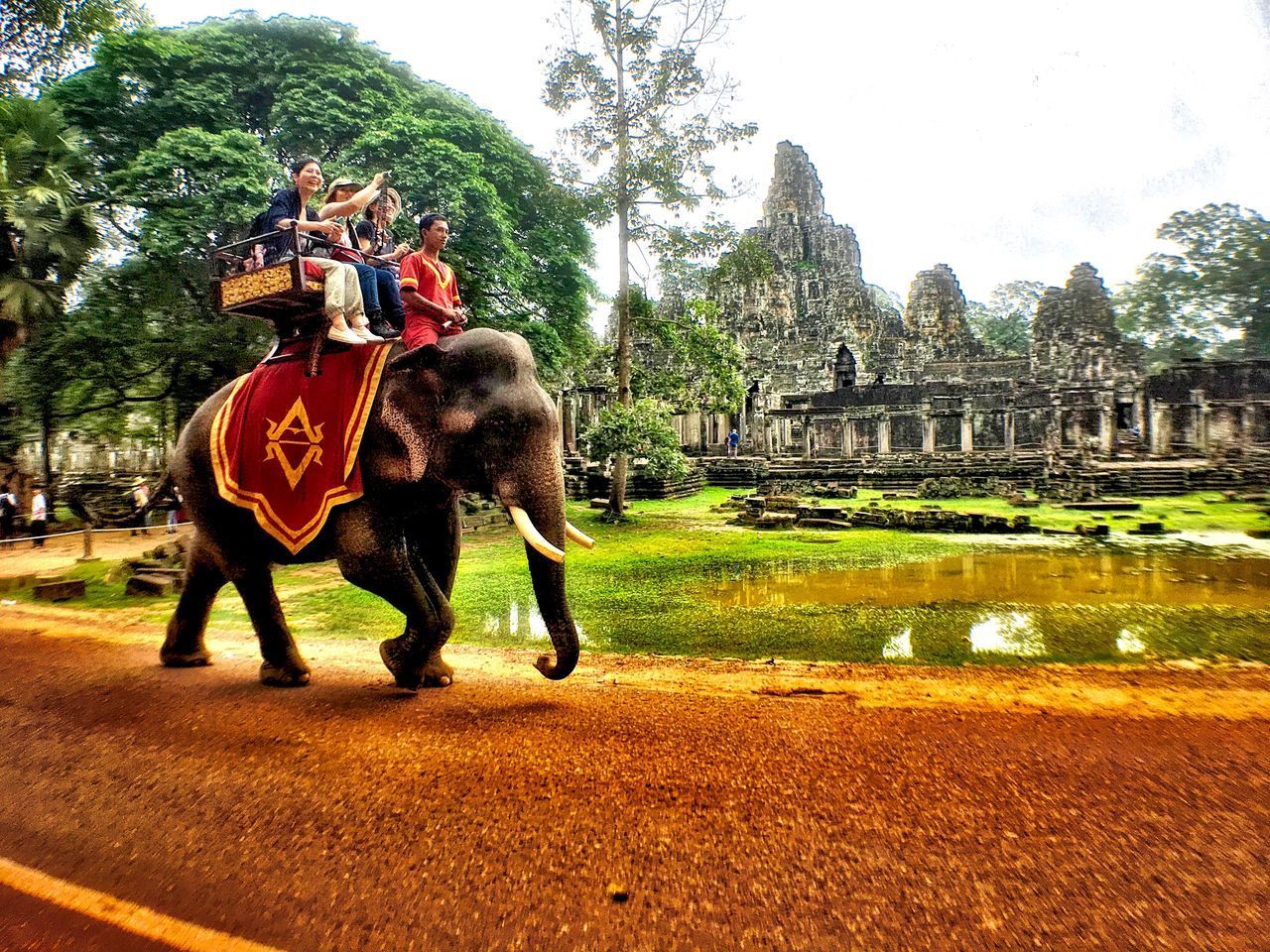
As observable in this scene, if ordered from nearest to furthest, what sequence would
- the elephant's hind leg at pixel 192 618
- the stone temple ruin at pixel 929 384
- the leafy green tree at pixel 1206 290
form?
the elephant's hind leg at pixel 192 618 < the stone temple ruin at pixel 929 384 < the leafy green tree at pixel 1206 290

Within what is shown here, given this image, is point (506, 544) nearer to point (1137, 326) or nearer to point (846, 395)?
point (846, 395)

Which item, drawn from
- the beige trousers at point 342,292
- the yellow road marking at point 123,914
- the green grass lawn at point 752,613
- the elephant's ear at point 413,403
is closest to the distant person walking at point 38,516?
the green grass lawn at point 752,613

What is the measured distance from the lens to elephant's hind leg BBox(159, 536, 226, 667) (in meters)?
4.19

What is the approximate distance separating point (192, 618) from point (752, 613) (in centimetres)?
490

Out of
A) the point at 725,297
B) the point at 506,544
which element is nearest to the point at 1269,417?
the point at 725,297

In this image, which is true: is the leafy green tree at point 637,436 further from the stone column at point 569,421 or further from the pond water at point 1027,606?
the stone column at point 569,421

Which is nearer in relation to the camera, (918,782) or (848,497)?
(918,782)

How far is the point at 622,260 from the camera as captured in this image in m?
14.2

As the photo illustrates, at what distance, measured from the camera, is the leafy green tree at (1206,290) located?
3725cm

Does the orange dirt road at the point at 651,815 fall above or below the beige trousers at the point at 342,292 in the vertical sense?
below

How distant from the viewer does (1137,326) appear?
147 ft

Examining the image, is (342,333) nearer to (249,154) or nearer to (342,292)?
(342,292)

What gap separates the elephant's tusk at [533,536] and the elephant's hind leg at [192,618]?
2430mm

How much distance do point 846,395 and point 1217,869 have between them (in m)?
26.5
